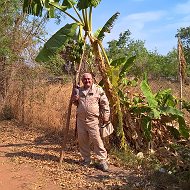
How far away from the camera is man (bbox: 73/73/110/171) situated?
7098 millimetres

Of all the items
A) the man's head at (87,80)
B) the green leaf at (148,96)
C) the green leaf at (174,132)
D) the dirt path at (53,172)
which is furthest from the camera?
the green leaf at (174,132)

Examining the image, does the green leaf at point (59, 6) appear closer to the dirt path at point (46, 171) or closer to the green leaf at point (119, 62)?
the green leaf at point (119, 62)

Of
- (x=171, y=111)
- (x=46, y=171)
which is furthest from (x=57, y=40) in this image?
(x=171, y=111)

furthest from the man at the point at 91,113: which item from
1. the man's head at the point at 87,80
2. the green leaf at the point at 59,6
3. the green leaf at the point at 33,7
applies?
the green leaf at the point at 33,7

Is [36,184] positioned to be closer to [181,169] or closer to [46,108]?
[181,169]

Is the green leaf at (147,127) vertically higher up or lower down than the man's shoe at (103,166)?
higher up

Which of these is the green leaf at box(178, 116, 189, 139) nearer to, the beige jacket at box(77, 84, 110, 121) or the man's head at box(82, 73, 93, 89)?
the beige jacket at box(77, 84, 110, 121)

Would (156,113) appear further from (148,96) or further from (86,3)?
(86,3)

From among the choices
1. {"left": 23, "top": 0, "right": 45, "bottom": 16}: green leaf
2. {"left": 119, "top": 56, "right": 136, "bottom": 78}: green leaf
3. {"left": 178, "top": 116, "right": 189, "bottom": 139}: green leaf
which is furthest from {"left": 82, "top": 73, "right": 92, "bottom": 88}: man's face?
{"left": 178, "top": 116, "right": 189, "bottom": 139}: green leaf

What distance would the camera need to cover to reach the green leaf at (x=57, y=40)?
749 cm

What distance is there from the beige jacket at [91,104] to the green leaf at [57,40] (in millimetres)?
1019

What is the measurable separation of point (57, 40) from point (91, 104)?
1.50 metres

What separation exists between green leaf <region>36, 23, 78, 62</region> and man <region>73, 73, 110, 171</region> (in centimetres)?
93

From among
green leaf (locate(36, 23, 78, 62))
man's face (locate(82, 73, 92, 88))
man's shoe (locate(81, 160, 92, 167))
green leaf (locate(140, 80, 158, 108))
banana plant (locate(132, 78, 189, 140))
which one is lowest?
man's shoe (locate(81, 160, 92, 167))
